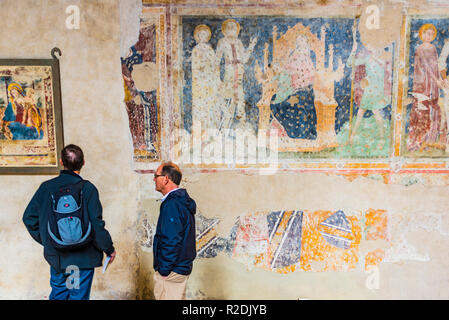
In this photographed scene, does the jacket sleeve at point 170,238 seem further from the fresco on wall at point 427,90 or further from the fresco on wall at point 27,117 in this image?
the fresco on wall at point 427,90

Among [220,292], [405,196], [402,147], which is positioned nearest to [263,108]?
[402,147]

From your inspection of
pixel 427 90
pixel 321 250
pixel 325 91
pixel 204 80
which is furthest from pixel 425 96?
pixel 204 80

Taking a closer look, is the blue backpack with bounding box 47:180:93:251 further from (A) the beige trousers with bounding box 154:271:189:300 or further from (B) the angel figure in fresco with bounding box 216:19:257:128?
(B) the angel figure in fresco with bounding box 216:19:257:128

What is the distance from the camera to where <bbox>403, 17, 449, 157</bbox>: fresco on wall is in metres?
2.83

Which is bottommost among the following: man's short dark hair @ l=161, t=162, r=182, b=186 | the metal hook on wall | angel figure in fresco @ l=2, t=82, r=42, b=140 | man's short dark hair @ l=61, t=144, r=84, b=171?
man's short dark hair @ l=161, t=162, r=182, b=186

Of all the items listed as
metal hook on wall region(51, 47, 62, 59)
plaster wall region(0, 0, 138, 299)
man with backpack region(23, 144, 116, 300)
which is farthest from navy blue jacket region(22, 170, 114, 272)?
metal hook on wall region(51, 47, 62, 59)

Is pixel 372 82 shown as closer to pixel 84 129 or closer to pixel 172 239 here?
pixel 172 239

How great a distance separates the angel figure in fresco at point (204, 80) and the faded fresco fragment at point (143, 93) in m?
0.33

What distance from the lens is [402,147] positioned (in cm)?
291

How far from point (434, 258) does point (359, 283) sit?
682 mm

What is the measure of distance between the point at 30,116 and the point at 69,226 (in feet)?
4.24

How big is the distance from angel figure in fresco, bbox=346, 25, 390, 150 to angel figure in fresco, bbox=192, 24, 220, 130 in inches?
45.2

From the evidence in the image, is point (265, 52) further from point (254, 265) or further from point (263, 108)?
point (254, 265)

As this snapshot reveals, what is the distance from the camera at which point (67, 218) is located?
2.11 metres
